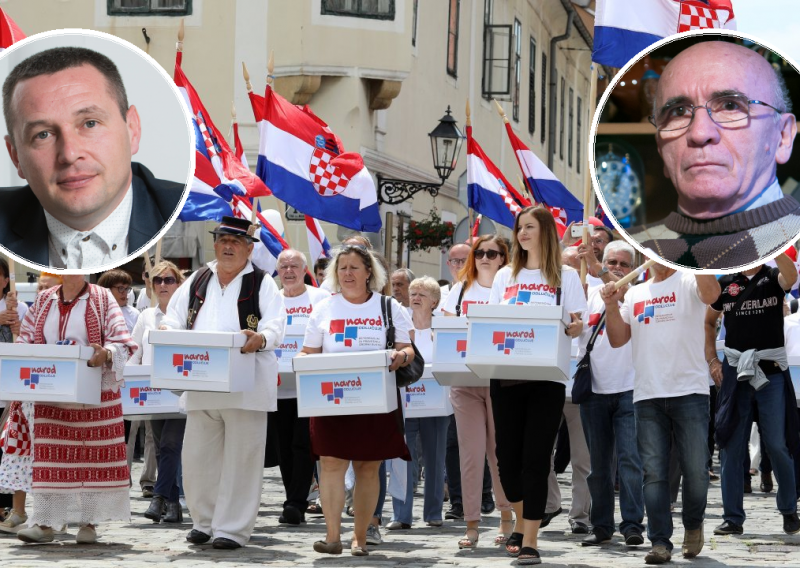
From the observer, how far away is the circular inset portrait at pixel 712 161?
675 centimetres

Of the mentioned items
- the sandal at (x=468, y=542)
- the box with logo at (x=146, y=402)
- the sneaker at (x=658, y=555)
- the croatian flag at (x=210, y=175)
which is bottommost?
the sandal at (x=468, y=542)

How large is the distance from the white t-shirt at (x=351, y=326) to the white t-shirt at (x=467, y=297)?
1.10 meters

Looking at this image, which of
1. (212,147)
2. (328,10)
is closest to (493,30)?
(328,10)

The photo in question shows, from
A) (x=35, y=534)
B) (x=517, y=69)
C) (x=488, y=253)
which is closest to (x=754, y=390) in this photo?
(x=488, y=253)

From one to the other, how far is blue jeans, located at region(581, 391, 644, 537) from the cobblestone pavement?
21 centimetres

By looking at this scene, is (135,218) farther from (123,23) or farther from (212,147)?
(123,23)

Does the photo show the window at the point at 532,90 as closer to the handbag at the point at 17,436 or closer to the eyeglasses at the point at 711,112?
the handbag at the point at 17,436

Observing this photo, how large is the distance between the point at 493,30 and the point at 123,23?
11.0 meters

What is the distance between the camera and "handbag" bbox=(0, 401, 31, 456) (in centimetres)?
1055

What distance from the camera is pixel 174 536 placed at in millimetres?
10719

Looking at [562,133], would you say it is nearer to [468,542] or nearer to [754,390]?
[754,390]

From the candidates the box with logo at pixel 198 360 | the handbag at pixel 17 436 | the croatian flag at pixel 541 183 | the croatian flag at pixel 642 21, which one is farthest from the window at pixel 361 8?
the box with logo at pixel 198 360

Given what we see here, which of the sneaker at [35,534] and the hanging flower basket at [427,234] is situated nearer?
the sneaker at [35,534]

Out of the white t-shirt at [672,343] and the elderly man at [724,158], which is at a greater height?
the elderly man at [724,158]
